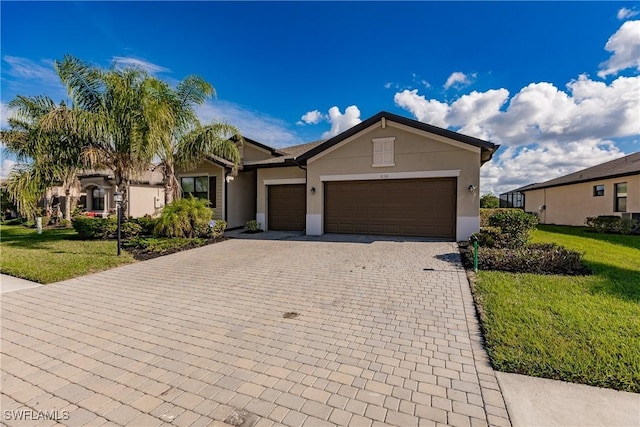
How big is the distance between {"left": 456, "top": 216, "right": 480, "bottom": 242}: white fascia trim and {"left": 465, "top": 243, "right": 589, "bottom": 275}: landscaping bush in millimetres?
3885

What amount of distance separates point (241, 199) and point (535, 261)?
1407cm

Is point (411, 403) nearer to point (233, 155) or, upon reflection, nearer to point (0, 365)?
point (0, 365)

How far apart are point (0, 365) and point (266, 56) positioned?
45.2 ft

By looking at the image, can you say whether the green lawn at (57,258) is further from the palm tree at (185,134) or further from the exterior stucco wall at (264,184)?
the exterior stucco wall at (264,184)

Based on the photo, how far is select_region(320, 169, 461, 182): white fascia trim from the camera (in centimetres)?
1138

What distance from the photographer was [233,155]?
14234mm

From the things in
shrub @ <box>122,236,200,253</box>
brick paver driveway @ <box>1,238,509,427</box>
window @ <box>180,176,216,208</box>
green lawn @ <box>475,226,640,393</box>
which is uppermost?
window @ <box>180,176,216,208</box>

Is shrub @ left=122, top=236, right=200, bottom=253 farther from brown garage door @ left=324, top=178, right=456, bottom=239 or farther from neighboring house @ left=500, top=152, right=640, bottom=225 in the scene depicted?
neighboring house @ left=500, top=152, right=640, bottom=225

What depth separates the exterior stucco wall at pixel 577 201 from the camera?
15.2m

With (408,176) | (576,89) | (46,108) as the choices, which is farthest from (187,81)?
(576,89)

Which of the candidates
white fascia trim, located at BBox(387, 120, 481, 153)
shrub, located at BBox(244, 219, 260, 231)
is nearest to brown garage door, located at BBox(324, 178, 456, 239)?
white fascia trim, located at BBox(387, 120, 481, 153)

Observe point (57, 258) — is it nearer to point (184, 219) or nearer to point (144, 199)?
point (184, 219)

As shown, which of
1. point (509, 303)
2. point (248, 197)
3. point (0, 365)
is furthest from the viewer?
point (248, 197)

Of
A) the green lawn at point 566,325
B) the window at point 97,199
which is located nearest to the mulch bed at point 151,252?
the green lawn at point 566,325
